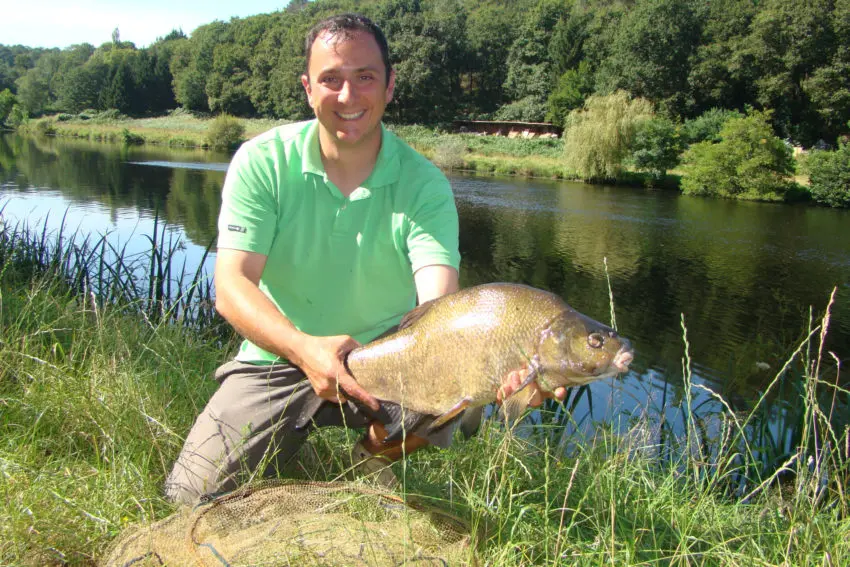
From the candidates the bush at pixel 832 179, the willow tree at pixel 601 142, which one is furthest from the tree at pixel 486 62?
the bush at pixel 832 179

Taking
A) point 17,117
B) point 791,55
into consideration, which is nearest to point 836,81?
point 791,55

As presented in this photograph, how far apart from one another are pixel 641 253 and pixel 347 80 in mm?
16239

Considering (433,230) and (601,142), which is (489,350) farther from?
(601,142)

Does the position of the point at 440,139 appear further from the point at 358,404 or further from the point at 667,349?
the point at 358,404

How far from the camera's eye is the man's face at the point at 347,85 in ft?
8.58

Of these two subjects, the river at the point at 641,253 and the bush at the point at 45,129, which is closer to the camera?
the river at the point at 641,253

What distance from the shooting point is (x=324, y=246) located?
261cm

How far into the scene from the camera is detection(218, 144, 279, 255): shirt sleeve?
2.49 metres

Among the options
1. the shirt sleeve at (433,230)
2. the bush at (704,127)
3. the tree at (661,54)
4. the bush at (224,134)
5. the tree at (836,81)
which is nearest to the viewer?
the shirt sleeve at (433,230)

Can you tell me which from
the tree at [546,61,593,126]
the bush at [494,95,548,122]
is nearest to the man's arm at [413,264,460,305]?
the tree at [546,61,593,126]

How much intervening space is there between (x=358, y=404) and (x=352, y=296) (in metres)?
0.48

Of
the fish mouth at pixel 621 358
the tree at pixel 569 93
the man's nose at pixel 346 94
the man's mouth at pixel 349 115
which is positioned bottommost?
the fish mouth at pixel 621 358

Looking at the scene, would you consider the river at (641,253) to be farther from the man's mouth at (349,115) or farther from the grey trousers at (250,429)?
the man's mouth at (349,115)

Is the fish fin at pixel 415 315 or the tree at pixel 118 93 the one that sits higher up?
the tree at pixel 118 93
